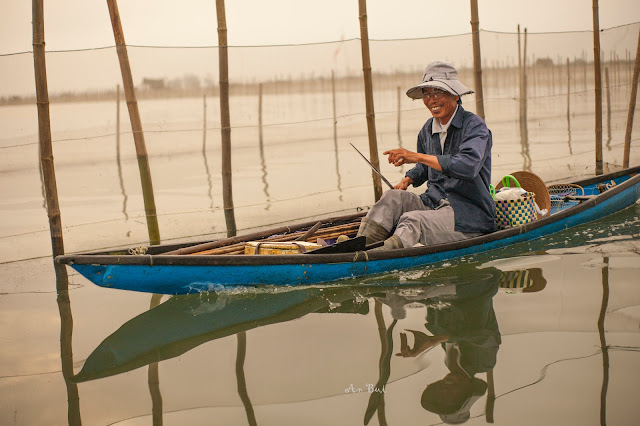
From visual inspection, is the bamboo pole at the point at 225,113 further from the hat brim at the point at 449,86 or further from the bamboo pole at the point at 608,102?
the bamboo pole at the point at 608,102

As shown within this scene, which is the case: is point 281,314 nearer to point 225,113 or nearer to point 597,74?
point 225,113

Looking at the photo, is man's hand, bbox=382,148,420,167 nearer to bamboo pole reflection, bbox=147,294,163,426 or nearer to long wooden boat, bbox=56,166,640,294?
long wooden boat, bbox=56,166,640,294

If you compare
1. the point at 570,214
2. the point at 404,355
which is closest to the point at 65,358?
the point at 404,355

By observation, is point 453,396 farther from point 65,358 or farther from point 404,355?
point 65,358

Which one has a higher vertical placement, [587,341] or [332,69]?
[332,69]

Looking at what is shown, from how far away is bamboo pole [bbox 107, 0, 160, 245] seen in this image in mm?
6852

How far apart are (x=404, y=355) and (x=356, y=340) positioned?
40 cm

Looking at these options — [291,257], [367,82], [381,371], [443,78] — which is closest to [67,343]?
[291,257]

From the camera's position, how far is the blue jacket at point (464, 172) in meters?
5.57

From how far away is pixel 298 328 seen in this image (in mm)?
4680

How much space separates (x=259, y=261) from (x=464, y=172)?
1.73 m

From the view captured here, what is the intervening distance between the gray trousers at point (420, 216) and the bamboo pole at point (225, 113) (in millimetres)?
2066

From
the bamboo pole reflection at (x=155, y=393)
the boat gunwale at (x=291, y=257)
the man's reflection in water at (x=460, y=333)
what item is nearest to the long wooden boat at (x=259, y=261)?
the boat gunwale at (x=291, y=257)

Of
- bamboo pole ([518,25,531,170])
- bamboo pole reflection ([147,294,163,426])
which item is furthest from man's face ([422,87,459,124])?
bamboo pole ([518,25,531,170])
